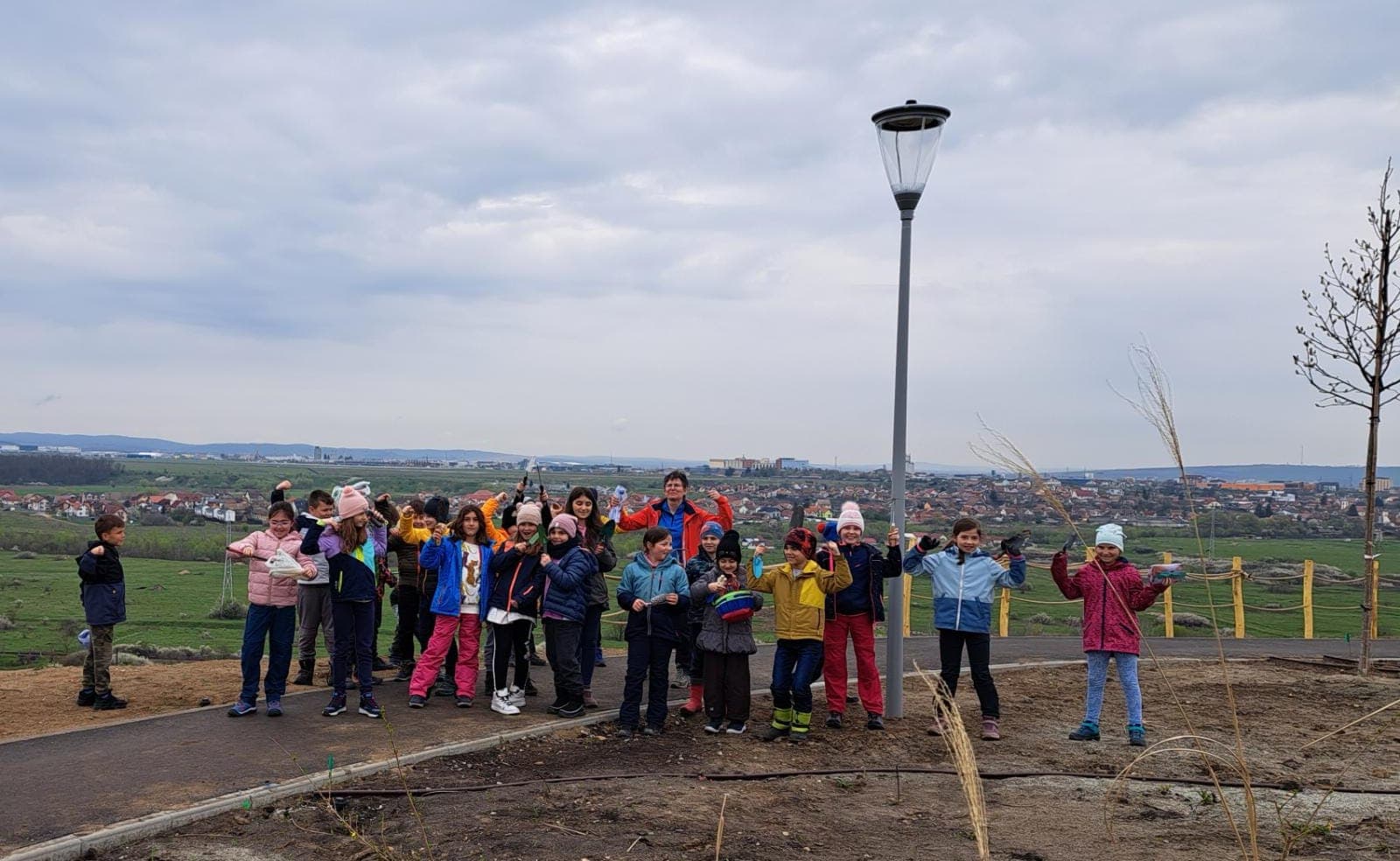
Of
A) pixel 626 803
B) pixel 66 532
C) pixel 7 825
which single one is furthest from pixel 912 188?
pixel 66 532

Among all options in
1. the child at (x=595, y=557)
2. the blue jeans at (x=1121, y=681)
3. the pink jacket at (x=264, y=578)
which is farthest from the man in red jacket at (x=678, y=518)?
the blue jeans at (x=1121, y=681)

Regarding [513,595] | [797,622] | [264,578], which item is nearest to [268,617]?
[264,578]

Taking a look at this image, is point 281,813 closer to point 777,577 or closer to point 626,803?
point 626,803

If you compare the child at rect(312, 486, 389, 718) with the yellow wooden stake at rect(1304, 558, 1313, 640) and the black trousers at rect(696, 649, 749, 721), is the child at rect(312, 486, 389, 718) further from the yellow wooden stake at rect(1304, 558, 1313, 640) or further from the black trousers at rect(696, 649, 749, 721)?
the yellow wooden stake at rect(1304, 558, 1313, 640)

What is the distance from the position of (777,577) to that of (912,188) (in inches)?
142

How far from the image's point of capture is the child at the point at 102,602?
328 inches

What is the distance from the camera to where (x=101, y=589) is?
328 inches

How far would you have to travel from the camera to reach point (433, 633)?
8.95 m

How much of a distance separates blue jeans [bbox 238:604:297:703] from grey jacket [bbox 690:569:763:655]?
10.8ft

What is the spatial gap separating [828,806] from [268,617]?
476 centimetres

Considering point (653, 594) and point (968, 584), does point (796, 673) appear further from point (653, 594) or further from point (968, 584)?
point (968, 584)

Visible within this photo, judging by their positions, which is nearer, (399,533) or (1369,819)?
(1369,819)

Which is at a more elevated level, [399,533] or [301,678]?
[399,533]

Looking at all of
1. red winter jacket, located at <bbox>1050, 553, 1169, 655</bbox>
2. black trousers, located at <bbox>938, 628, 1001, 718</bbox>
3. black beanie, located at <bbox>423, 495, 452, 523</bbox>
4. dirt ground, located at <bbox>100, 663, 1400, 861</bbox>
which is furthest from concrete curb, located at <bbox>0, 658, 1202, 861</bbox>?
red winter jacket, located at <bbox>1050, 553, 1169, 655</bbox>
